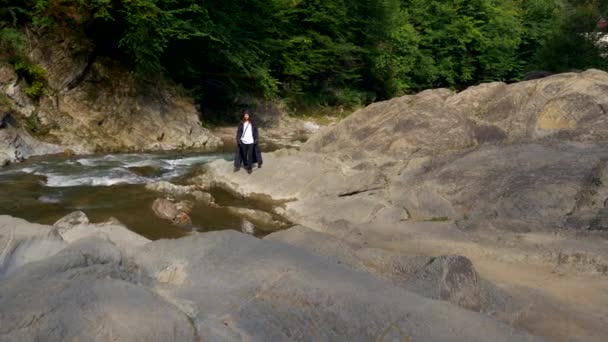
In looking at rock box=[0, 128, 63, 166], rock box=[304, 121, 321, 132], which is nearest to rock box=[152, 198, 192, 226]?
rock box=[0, 128, 63, 166]

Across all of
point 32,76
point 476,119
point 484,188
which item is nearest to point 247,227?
point 484,188

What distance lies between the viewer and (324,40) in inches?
1162

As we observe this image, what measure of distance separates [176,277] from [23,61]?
602 inches

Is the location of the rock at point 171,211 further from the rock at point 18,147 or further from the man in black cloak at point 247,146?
the rock at point 18,147

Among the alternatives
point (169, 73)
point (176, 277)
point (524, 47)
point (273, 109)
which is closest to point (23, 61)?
point (169, 73)

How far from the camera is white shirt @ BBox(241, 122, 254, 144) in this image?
1321 cm

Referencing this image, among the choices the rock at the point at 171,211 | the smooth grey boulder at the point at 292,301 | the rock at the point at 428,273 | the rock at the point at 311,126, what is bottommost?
the rock at the point at 311,126

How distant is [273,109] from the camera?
2653 cm

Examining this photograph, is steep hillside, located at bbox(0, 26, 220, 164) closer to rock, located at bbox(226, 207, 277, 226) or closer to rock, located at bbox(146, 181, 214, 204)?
rock, located at bbox(146, 181, 214, 204)

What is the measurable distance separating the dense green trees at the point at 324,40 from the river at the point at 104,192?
501 centimetres

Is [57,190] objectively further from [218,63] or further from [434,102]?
[218,63]

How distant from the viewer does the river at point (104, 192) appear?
34.2 ft

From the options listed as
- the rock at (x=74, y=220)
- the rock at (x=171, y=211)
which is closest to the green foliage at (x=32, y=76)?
the rock at (x=171, y=211)

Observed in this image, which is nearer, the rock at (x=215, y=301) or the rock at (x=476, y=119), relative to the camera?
the rock at (x=215, y=301)
